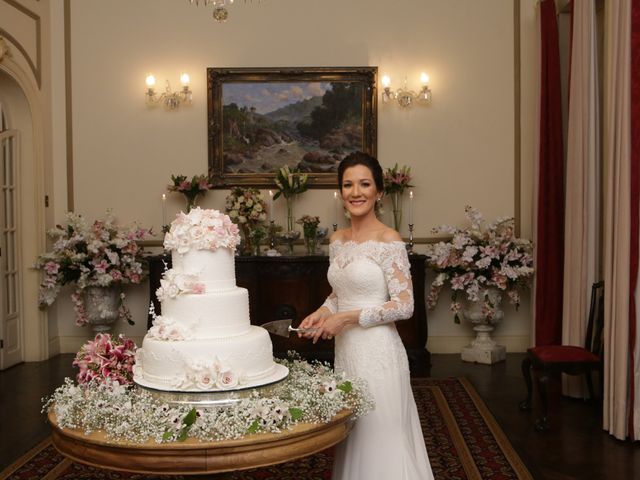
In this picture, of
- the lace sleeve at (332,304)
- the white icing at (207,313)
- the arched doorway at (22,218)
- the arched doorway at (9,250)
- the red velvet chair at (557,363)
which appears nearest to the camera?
the white icing at (207,313)

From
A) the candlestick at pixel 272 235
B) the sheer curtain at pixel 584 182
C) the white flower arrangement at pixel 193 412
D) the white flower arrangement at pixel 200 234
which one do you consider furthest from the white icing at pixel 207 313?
the candlestick at pixel 272 235

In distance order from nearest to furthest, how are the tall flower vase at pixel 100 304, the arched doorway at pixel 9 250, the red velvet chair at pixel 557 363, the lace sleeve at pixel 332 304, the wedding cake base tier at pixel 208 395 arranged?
the wedding cake base tier at pixel 208 395 < the lace sleeve at pixel 332 304 < the red velvet chair at pixel 557 363 < the arched doorway at pixel 9 250 < the tall flower vase at pixel 100 304

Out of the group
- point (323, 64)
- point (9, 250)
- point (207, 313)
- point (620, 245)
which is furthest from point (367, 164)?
point (9, 250)

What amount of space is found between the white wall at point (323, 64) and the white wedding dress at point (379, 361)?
524cm

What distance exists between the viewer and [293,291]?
8.00 meters

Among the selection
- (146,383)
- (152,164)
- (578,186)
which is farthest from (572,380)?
(152,164)

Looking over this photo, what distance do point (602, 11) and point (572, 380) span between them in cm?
364

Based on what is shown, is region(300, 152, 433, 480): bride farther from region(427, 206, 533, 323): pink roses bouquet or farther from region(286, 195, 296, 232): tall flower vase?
region(286, 195, 296, 232): tall flower vase

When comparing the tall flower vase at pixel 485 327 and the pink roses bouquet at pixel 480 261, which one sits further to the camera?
the tall flower vase at pixel 485 327

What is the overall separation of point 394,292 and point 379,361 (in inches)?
13.4

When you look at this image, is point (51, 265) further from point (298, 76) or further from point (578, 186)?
point (578, 186)

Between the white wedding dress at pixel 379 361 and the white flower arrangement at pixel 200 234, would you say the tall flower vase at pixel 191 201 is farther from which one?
the white flower arrangement at pixel 200 234

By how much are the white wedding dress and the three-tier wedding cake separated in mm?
544

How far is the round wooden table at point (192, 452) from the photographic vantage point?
93.6 inches
